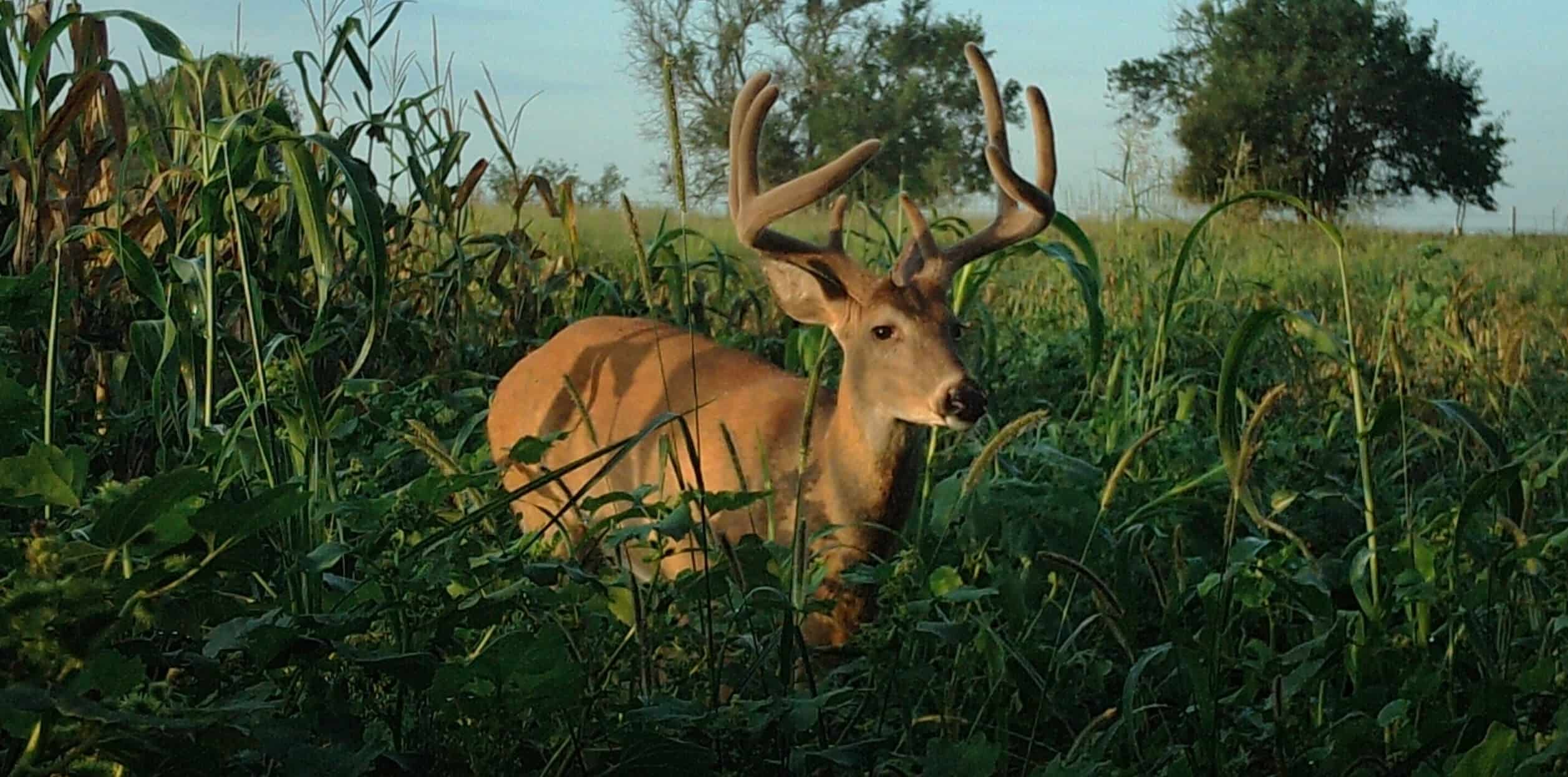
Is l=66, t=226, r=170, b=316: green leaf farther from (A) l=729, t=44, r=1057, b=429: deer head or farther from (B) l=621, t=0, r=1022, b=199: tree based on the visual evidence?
(B) l=621, t=0, r=1022, b=199: tree

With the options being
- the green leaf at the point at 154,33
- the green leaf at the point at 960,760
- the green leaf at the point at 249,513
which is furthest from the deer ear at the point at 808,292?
the green leaf at the point at 249,513

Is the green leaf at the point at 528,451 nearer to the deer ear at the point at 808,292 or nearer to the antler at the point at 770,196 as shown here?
the antler at the point at 770,196

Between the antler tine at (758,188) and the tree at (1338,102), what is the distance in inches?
1541

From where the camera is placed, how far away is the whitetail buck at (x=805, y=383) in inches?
175

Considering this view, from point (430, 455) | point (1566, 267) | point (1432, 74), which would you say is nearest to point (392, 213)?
point (430, 455)

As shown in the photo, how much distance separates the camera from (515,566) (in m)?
2.32

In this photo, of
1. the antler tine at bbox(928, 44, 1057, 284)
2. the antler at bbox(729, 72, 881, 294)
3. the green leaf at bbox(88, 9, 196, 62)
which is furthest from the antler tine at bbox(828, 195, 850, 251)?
the green leaf at bbox(88, 9, 196, 62)

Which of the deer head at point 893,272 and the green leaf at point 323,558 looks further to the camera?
the deer head at point 893,272

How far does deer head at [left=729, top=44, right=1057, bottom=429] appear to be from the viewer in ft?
14.6

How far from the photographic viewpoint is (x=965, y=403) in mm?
4363

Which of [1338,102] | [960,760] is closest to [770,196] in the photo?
[960,760]

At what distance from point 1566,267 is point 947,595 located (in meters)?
14.0

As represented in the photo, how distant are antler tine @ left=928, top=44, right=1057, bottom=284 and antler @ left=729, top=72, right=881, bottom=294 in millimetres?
299

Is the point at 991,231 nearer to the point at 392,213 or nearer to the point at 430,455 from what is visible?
the point at 392,213
